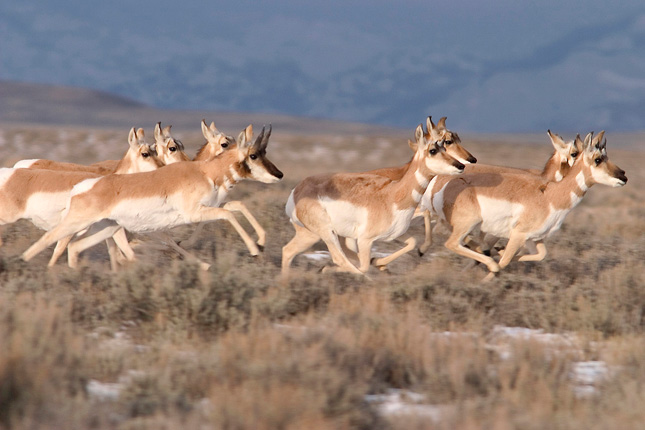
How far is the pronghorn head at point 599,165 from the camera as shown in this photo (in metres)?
8.26

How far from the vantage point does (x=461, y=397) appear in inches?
192

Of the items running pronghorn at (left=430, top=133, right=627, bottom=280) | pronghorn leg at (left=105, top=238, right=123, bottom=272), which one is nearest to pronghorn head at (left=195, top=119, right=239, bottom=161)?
pronghorn leg at (left=105, top=238, right=123, bottom=272)

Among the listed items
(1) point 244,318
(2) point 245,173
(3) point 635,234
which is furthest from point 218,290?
(3) point 635,234

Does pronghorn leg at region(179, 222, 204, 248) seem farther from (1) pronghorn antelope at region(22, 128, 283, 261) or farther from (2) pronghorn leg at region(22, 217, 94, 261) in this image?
(2) pronghorn leg at region(22, 217, 94, 261)

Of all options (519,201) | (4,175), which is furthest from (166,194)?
(519,201)

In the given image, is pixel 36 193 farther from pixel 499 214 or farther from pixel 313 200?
pixel 499 214

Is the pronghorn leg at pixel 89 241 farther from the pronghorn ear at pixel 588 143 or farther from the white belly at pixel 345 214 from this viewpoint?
the pronghorn ear at pixel 588 143

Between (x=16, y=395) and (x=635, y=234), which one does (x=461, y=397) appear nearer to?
(x=16, y=395)

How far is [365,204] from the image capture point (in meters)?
8.16

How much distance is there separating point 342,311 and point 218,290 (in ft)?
3.38

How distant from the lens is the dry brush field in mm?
4434

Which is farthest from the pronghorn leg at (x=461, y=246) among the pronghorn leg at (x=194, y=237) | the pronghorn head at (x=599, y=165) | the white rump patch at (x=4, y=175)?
the white rump patch at (x=4, y=175)

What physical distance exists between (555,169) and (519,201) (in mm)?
1576

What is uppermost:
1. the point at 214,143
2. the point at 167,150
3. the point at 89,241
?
the point at 214,143
